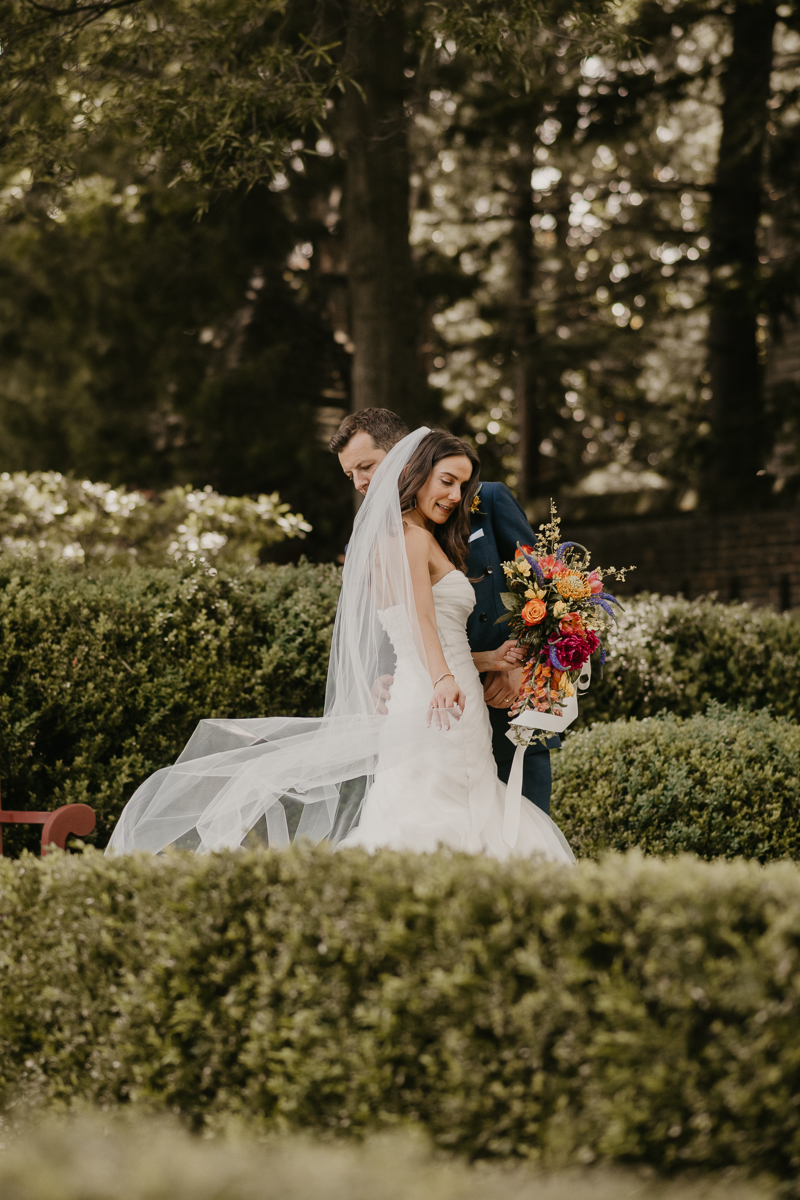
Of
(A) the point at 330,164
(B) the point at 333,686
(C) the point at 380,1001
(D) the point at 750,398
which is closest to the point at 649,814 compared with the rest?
(B) the point at 333,686

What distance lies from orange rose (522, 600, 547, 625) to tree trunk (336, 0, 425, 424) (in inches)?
231

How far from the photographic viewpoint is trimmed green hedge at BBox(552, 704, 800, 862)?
17.4 ft

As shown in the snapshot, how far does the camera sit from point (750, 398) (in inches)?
516

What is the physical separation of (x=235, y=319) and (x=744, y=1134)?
1300cm

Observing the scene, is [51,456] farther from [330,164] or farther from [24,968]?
[24,968]

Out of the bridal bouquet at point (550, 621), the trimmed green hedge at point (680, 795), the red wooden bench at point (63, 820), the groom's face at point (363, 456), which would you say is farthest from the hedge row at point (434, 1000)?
the trimmed green hedge at point (680, 795)

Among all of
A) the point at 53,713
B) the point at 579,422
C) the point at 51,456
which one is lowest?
the point at 53,713

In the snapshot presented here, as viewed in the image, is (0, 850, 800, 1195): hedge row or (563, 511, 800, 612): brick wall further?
(563, 511, 800, 612): brick wall

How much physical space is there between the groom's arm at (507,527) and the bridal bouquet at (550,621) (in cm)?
27

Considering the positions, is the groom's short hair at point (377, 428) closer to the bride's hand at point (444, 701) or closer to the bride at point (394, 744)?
the bride at point (394, 744)

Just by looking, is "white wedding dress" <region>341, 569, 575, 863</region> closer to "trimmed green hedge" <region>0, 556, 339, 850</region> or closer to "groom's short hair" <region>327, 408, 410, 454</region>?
"groom's short hair" <region>327, 408, 410, 454</region>

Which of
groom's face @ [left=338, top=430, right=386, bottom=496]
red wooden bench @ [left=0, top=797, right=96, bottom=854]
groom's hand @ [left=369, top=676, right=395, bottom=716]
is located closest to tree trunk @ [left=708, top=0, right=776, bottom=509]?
groom's face @ [left=338, top=430, right=386, bottom=496]

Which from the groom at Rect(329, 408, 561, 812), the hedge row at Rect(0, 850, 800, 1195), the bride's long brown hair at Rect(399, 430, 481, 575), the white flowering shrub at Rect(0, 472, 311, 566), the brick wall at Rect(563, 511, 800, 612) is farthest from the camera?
the brick wall at Rect(563, 511, 800, 612)

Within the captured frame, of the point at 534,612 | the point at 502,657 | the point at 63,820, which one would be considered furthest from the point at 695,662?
the point at 63,820
